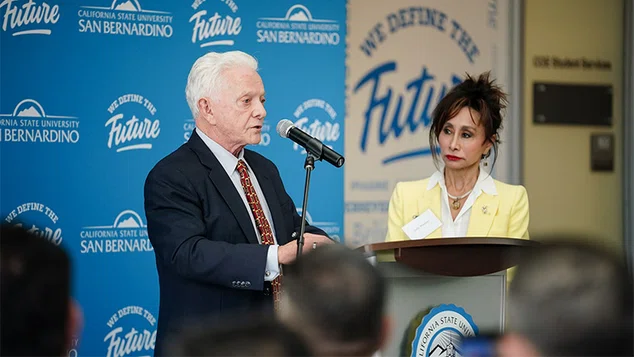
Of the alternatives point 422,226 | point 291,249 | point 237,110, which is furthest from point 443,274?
point 237,110

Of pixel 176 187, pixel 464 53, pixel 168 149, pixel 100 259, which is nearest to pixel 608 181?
pixel 464 53

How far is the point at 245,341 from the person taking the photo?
4.84 feet

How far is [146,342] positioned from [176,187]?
2.25 meters

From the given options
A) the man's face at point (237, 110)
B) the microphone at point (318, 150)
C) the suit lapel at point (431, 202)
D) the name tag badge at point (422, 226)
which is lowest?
the name tag badge at point (422, 226)

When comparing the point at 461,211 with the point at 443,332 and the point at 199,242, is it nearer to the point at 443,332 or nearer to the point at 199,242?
the point at 443,332

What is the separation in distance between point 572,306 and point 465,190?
8.35ft

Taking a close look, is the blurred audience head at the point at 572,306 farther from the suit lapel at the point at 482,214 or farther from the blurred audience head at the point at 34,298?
the suit lapel at the point at 482,214

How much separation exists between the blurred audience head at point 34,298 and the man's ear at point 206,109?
2.06 meters

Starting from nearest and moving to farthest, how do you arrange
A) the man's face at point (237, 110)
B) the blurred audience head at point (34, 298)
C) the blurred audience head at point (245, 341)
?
the blurred audience head at point (245, 341), the blurred audience head at point (34, 298), the man's face at point (237, 110)

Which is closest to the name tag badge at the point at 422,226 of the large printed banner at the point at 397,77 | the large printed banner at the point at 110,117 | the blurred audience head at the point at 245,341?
the large printed banner at the point at 110,117

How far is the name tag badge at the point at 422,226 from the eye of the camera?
12.9ft

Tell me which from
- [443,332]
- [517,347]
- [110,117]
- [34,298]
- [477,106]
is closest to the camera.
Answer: [34,298]

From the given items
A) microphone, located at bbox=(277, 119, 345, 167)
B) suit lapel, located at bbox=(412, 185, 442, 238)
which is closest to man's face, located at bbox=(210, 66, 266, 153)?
microphone, located at bbox=(277, 119, 345, 167)

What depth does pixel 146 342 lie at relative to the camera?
17.9 ft
